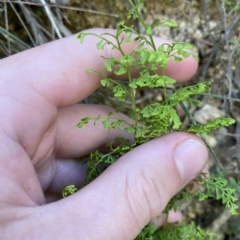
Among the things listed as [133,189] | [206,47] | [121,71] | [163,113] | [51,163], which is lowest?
[206,47]

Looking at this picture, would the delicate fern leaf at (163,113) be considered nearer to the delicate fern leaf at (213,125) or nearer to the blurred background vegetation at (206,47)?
the delicate fern leaf at (213,125)

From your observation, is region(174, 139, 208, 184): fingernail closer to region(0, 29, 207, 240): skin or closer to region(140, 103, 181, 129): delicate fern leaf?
region(0, 29, 207, 240): skin

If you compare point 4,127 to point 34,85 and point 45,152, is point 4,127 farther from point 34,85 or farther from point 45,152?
point 45,152

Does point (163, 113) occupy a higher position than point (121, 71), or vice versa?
point (121, 71)

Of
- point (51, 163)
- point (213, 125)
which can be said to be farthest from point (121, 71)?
point (51, 163)

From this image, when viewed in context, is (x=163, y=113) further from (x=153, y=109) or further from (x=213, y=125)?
(x=213, y=125)

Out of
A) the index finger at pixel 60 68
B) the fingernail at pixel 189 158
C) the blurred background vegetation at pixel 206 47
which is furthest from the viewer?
the blurred background vegetation at pixel 206 47

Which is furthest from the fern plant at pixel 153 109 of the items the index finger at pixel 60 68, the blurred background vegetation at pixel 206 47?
the blurred background vegetation at pixel 206 47

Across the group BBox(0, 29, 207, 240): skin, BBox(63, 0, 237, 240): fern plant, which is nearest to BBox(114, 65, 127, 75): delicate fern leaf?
BBox(63, 0, 237, 240): fern plant
